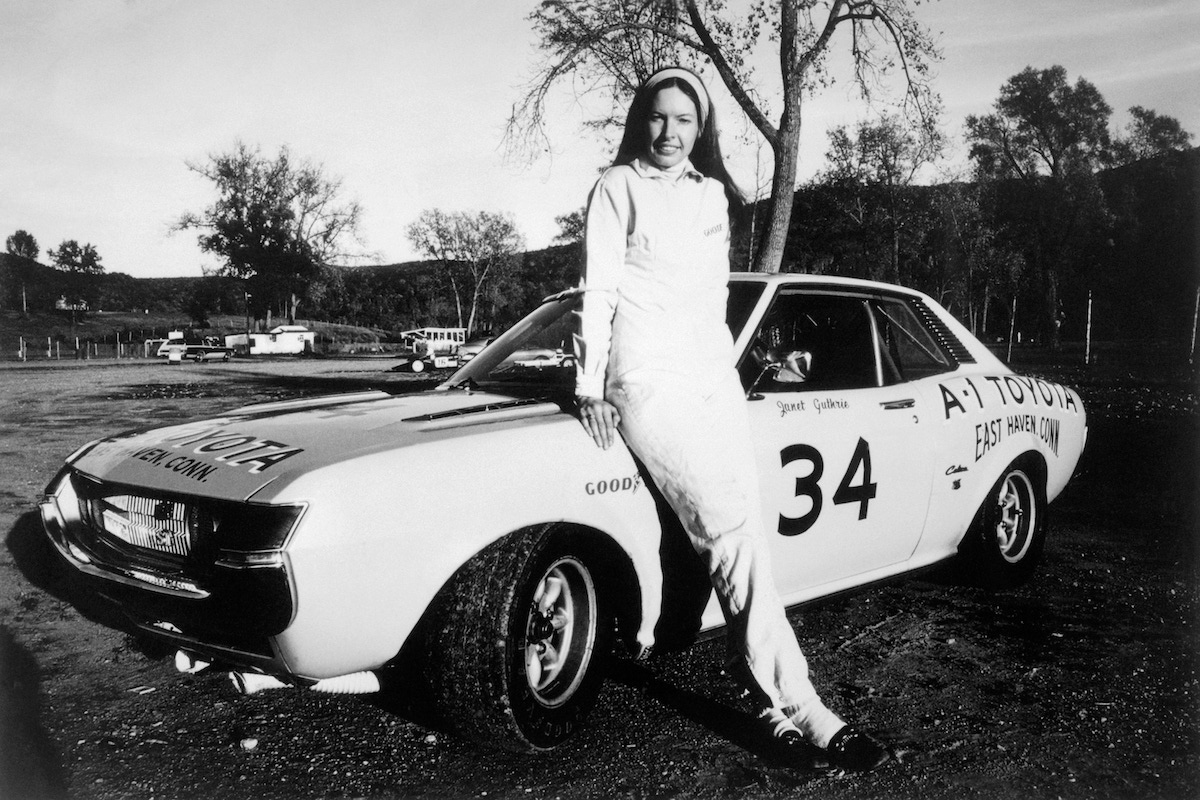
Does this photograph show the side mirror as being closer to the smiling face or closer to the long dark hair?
the long dark hair

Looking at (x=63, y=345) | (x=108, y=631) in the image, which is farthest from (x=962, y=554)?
(x=63, y=345)

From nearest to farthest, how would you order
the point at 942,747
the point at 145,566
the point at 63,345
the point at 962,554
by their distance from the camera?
the point at 145,566 < the point at 942,747 < the point at 962,554 < the point at 63,345

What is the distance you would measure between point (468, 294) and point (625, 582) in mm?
78587

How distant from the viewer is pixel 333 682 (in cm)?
237

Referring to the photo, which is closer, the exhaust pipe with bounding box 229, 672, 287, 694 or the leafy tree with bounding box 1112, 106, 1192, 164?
the exhaust pipe with bounding box 229, 672, 287, 694

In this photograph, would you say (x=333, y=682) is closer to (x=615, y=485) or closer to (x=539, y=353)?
(x=615, y=485)

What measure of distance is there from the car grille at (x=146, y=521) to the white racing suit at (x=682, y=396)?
1132 millimetres

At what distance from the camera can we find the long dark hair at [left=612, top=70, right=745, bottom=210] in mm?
2707

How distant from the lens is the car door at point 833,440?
10.3 feet

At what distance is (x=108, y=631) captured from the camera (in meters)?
3.81

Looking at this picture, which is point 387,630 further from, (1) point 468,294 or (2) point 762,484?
(1) point 468,294

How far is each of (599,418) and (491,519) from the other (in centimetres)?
44

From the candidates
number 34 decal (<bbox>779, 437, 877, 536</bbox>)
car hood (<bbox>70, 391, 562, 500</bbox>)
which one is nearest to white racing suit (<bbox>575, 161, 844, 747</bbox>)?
car hood (<bbox>70, 391, 562, 500</bbox>)

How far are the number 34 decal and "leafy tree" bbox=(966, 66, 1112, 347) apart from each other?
33.8m
